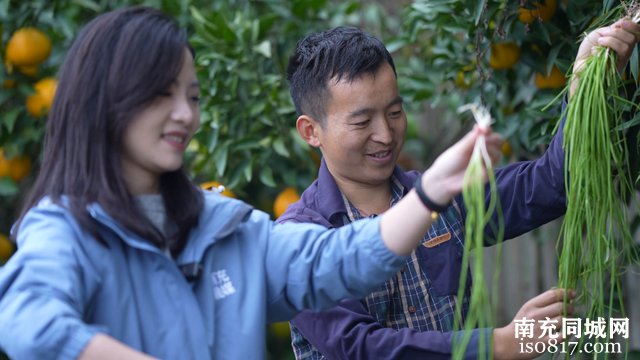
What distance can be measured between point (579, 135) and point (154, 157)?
30.0 inches

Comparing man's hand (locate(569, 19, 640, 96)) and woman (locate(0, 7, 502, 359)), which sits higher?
man's hand (locate(569, 19, 640, 96))

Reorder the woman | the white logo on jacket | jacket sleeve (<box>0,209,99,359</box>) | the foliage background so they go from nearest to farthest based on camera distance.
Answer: jacket sleeve (<box>0,209,99,359</box>)
the woman
the white logo on jacket
the foliage background

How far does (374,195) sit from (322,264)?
0.52 meters

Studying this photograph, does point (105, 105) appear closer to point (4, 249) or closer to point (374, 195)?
point (374, 195)

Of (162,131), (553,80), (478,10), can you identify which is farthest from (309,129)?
(553,80)

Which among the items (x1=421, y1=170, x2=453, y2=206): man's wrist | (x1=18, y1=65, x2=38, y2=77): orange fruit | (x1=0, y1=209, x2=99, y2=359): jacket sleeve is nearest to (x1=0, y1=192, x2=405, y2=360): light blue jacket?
(x1=0, y1=209, x2=99, y2=359): jacket sleeve

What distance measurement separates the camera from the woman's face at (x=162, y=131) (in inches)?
39.7

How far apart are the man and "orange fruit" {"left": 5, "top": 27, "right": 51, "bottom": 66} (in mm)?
1446

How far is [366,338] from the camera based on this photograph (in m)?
1.29

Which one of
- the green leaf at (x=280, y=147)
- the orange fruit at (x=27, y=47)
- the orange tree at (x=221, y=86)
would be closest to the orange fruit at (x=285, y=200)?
the orange tree at (x=221, y=86)

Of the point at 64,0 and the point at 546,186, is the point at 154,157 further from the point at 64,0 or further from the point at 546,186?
the point at 64,0

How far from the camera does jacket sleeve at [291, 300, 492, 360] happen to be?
4.10ft

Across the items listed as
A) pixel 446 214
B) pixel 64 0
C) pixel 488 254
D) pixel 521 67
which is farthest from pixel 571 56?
pixel 64 0

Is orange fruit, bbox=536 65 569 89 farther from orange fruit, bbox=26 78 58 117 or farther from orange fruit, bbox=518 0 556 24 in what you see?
orange fruit, bbox=26 78 58 117
